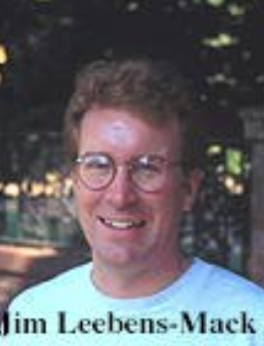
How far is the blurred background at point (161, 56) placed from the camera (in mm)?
2535

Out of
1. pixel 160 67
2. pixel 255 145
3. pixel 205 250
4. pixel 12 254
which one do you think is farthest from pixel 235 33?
pixel 160 67

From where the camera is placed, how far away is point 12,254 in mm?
2297

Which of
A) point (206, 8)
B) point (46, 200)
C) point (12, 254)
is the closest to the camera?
point (12, 254)

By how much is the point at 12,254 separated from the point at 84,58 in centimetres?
53

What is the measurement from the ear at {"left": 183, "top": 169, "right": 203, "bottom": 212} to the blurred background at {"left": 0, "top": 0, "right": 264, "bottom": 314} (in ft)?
4.11

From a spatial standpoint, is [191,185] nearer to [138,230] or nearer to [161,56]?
[138,230]

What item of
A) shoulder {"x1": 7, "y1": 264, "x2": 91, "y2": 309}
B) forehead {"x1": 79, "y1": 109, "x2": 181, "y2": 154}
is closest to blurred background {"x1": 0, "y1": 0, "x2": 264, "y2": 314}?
shoulder {"x1": 7, "y1": 264, "x2": 91, "y2": 309}

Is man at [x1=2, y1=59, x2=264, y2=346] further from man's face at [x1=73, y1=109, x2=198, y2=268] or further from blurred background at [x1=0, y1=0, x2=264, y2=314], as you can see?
blurred background at [x1=0, y1=0, x2=264, y2=314]

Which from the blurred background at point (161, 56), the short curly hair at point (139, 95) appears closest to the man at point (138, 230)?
the short curly hair at point (139, 95)

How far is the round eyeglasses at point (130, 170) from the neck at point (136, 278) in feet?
0.26

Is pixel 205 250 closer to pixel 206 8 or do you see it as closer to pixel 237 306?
pixel 206 8

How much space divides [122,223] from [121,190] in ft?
0.12

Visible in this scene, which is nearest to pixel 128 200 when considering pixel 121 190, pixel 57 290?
pixel 121 190

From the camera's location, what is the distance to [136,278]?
3.92 ft
